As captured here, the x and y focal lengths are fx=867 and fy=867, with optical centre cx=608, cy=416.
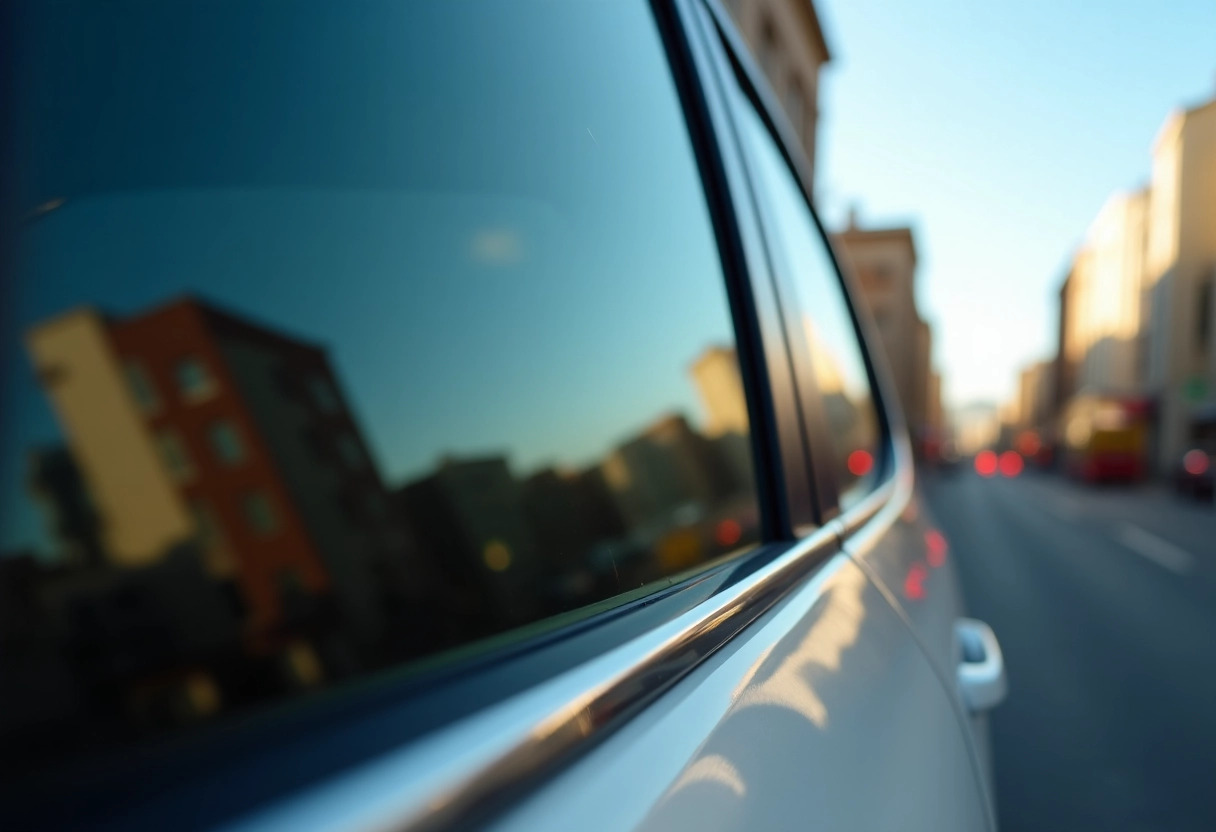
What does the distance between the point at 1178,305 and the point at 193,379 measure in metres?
42.9

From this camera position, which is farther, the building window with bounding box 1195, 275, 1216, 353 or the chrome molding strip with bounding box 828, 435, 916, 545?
the building window with bounding box 1195, 275, 1216, 353

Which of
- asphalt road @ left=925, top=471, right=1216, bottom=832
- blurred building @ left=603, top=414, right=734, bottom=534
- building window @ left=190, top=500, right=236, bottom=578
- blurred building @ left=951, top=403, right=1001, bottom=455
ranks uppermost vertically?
building window @ left=190, top=500, right=236, bottom=578

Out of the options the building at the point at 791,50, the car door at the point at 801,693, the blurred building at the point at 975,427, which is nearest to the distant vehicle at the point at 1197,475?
the building at the point at 791,50

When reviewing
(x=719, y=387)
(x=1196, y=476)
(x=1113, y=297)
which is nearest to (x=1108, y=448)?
(x=1196, y=476)

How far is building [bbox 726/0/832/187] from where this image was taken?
46.6 ft

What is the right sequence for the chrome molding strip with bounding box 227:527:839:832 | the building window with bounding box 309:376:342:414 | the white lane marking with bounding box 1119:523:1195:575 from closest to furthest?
the chrome molding strip with bounding box 227:527:839:832, the building window with bounding box 309:376:342:414, the white lane marking with bounding box 1119:523:1195:575

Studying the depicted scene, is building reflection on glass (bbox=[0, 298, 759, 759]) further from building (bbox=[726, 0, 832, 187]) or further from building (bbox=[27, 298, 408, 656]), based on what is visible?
building (bbox=[726, 0, 832, 187])

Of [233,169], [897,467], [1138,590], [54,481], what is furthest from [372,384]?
[1138,590]

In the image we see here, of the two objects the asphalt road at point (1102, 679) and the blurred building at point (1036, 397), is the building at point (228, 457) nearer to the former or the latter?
the asphalt road at point (1102, 679)

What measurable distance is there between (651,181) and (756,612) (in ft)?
1.96

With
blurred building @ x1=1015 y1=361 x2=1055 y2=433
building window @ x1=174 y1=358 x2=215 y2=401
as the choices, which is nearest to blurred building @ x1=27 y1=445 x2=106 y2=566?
building window @ x1=174 y1=358 x2=215 y2=401

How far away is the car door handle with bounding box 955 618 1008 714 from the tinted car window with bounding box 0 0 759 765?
2.08 feet

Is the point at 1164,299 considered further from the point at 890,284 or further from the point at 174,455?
the point at 174,455

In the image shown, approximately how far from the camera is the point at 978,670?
161cm
